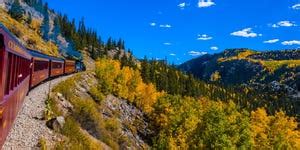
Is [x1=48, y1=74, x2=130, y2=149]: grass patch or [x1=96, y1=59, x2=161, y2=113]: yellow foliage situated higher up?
[x1=96, y1=59, x2=161, y2=113]: yellow foliage

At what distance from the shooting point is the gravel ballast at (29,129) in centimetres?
2084

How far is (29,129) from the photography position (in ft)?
77.6

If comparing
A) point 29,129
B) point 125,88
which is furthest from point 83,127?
point 125,88

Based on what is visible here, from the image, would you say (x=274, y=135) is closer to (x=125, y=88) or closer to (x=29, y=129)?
(x=125, y=88)

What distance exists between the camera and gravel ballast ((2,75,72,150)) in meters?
20.8

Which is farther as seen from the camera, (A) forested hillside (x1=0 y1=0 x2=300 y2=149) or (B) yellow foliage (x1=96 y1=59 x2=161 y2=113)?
(B) yellow foliage (x1=96 y1=59 x2=161 y2=113)

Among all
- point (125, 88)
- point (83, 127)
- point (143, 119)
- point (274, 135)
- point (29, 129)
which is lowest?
point (274, 135)

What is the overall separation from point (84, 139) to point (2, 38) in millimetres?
14909

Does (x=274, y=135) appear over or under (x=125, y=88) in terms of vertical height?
under

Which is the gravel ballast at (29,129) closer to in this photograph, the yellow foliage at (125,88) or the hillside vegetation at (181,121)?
the hillside vegetation at (181,121)

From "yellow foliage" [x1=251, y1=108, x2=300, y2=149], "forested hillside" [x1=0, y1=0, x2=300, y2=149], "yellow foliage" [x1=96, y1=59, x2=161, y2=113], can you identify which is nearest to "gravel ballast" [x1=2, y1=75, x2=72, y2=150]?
"forested hillside" [x1=0, y1=0, x2=300, y2=149]

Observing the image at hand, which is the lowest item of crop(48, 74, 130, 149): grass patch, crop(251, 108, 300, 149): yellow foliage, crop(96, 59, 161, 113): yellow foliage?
crop(251, 108, 300, 149): yellow foliage

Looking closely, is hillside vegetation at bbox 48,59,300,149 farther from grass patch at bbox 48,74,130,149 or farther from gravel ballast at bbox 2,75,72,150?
gravel ballast at bbox 2,75,72,150

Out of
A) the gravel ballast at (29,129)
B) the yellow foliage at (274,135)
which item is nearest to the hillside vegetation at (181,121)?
the yellow foliage at (274,135)
